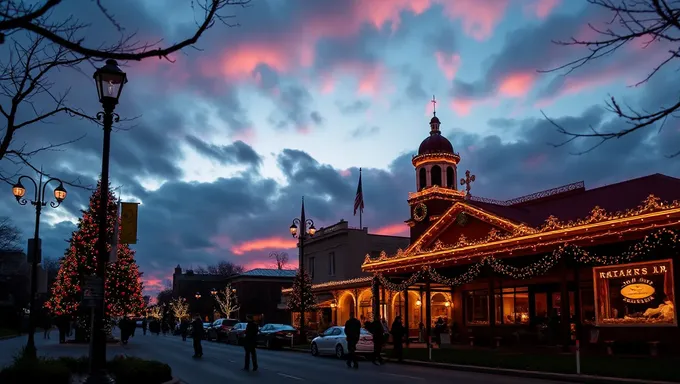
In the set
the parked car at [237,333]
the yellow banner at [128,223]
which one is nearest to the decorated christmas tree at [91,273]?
the parked car at [237,333]

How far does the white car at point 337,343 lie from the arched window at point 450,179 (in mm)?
22237

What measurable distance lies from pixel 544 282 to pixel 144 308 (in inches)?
1016

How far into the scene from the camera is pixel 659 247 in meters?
24.4

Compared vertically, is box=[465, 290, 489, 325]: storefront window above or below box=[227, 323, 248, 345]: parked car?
above

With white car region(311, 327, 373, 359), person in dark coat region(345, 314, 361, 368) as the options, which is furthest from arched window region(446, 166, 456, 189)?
person in dark coat region(345, 314, 361, 368)

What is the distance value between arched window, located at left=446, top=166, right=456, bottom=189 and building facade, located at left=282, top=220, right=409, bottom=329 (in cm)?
988

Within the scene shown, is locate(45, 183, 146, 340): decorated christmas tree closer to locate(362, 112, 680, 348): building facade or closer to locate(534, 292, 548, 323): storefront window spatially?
locate(362, 112, 680, 348): building facade

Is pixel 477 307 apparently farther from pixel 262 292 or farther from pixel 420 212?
pixel 262 292

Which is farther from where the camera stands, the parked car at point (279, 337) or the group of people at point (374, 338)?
the parked car at point (279, 337)

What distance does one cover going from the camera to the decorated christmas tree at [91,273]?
129 feet

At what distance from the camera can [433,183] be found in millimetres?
49000

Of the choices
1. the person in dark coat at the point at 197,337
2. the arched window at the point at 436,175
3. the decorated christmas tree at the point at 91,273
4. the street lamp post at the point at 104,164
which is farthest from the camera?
the arched window at the point at 436,175

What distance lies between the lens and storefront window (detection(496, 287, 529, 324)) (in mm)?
34000

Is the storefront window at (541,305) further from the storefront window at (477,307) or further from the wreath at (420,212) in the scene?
the wreath at (420,212)
